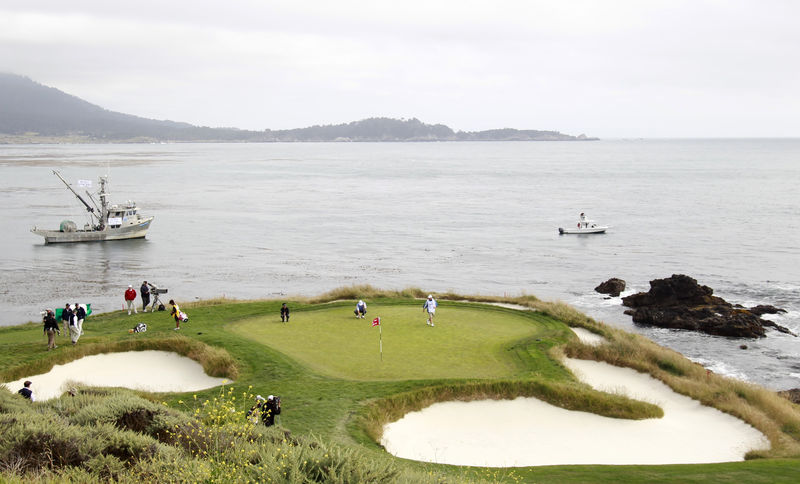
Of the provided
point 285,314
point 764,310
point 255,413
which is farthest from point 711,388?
point 764,310

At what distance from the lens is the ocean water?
1917 inches

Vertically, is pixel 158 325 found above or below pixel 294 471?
below

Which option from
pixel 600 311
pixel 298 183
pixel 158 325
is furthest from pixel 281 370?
pixel 298 183

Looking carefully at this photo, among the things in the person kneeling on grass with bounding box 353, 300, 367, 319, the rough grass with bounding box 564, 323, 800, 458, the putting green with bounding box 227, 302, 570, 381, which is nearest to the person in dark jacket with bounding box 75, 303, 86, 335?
the putting green with bounding box 227, 302, 570, 381

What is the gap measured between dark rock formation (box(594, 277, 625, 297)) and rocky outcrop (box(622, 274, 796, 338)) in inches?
81.8

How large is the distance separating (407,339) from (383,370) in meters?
3.68

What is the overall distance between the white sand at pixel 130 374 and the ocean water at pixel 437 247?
70.0 feet

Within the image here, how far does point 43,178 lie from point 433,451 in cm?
15546

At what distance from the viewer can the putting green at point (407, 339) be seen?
22413 mm

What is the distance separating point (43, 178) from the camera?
149 m

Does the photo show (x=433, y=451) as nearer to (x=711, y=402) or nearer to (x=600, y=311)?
(x=711, y=402)

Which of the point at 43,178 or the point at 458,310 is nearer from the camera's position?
the point at 458,310

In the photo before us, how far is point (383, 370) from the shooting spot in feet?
72.4

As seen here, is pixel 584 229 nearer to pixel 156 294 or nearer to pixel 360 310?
pixel 360 310
